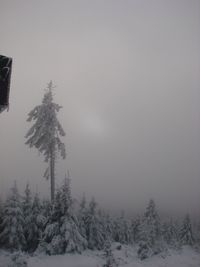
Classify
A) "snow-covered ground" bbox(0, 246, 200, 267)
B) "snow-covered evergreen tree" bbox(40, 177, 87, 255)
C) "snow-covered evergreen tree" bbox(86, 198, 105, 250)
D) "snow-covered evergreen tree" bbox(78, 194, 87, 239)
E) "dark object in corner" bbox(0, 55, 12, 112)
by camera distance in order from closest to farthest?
"dark object in corner" bbox(0, 55, 12, 112), "snow-covered ground" bbox(0, 246, 200, 267), "snow-covered evergreen tree" bbox(40, 177, 87, 255), "snow-covered evergreen tree" bbox(78, 194, 87, 239), "snow-covered evergreen tree" bbox(86, 198, 105, 250)

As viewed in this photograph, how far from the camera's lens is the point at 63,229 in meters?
23.0

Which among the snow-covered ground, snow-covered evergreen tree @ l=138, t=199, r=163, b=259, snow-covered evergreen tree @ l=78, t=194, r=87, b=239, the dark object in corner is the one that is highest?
the dark object in corner

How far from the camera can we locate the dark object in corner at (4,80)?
15141 mm

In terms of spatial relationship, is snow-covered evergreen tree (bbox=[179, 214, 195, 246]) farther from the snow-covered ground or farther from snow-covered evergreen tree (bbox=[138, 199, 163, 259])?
snow-covered evergreen tree (bbox=[138, 199, 163, 259])

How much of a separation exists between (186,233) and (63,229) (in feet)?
79.1

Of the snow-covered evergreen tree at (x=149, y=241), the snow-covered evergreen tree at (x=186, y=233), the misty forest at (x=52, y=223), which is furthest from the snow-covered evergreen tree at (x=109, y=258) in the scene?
the snow-covered evergreen tree at (x=186, y=233)

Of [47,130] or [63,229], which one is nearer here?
[63,229]

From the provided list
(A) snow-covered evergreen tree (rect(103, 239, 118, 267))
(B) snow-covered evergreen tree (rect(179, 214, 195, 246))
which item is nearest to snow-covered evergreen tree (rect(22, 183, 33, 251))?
(A) snow-covered evergreen tree (rect(103, 239, 118, 267))

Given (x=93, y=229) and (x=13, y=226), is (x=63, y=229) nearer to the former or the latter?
(x=13, y=226)

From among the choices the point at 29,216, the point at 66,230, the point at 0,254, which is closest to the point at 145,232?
the point at 66,230

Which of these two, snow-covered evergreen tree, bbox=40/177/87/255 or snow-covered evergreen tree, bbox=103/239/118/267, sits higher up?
snow-covered evergreen tree, bbox=40/177/87/255

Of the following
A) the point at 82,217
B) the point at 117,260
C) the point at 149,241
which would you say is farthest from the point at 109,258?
the point at 149,241

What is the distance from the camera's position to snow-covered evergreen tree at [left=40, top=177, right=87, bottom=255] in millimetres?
22969

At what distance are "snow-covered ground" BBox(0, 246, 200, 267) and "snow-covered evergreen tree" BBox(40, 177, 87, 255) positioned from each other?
2.17 ft
